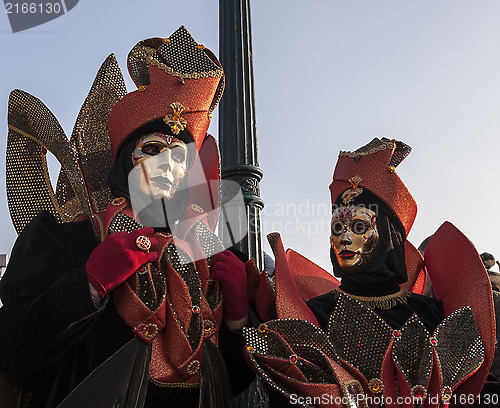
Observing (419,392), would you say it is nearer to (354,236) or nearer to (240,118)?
(354,236)

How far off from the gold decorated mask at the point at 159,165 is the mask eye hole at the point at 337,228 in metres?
0.85

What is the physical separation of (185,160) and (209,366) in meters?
0.94

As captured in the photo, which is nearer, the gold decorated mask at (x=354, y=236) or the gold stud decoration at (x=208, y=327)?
the gold stud decoration at (x=208, y=327)

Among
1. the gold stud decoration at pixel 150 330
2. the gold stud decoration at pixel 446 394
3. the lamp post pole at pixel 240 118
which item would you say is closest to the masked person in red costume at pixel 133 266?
the gold stud decoration at pixel 150 330

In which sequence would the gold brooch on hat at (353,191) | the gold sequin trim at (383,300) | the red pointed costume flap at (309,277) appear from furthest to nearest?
the red pointed costume flap at (309,277) < the gold brooch on hat at (353,191) < the gold sequin trim at (383,300)

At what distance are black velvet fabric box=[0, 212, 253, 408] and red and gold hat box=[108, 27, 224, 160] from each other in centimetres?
54

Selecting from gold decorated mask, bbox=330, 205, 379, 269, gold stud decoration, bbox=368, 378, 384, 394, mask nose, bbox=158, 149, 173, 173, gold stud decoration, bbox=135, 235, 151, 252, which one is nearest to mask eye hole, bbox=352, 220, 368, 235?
gold decorated mask, bbox=330, 205, 379, 269

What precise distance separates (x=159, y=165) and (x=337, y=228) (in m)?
1.00

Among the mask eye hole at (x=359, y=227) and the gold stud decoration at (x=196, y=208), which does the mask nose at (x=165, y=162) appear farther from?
the mask eye hole at (x=359, y=227)

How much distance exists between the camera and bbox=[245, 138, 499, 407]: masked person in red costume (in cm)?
242

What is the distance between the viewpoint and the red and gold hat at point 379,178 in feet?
10.1

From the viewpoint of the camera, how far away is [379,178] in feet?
10.2

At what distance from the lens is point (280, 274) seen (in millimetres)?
2717

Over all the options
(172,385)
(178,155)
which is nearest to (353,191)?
(178,155)
